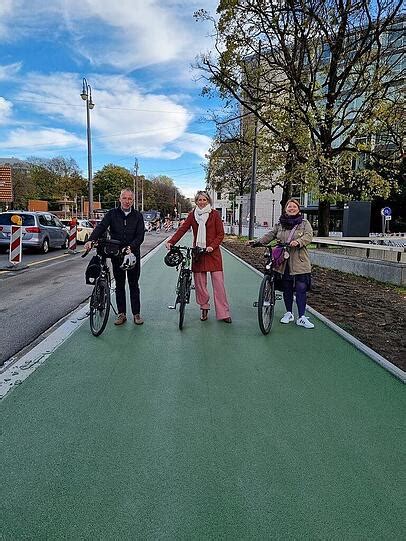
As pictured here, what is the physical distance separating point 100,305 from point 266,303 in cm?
214

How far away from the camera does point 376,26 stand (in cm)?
1511

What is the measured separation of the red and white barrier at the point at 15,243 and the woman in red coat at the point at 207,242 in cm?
800

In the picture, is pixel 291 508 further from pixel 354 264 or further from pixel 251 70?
pixel 251 70

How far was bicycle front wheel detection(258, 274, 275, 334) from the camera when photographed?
5566 millimetres

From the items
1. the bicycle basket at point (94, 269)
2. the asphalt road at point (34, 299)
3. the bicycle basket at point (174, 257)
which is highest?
the bicycle basket at point (174, 257)

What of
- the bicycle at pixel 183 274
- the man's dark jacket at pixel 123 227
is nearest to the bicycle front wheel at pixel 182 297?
the bicycle at pixel 183 274

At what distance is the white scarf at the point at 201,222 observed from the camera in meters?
6.04

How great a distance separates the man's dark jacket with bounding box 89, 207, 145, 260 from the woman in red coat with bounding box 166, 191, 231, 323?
1.64 feet

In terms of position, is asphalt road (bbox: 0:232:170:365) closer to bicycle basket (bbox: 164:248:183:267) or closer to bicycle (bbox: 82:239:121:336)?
bicycle (bbox: 82:239:121:336)

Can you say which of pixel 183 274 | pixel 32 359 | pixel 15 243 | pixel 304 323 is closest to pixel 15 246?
pixel 15 243

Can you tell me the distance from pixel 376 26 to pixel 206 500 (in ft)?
56.0

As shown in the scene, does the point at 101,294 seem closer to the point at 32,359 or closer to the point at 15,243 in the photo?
the point at 32,359

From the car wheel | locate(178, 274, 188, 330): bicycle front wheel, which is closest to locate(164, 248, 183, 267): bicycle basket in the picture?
locate(178, 274, 188, 330): bicycle front wheel

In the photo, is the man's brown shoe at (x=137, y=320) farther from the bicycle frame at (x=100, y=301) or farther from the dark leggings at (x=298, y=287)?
the dark leggings at (x=298, y=287)
